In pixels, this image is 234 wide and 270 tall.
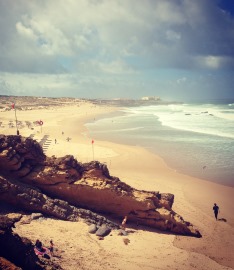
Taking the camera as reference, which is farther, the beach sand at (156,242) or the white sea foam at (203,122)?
the white sea foam at (203,122)

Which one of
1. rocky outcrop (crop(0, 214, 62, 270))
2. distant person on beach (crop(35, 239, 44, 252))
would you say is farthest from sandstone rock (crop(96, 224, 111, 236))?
rocky outcrop (crop(0, 214, 62, 270))

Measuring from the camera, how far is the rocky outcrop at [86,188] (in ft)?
43.4

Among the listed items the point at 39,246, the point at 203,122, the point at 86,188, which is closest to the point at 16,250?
the point at 39,246

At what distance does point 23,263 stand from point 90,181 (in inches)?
226

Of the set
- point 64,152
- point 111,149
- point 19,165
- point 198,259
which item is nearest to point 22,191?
point 19,165

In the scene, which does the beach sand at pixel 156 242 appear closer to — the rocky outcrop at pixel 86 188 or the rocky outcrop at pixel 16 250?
the rocky outcrop at pixel 86 188

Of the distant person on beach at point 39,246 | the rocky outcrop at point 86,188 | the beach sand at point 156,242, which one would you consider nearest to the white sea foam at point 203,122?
the beach sand at point 156,242

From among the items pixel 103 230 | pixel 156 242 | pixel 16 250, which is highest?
pixel 16 250

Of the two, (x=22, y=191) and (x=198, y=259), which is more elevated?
(x=22, y=191)

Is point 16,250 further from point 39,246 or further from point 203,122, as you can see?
point 203,122

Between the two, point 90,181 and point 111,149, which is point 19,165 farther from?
point 111,149

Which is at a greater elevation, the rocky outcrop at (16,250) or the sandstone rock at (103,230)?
the rocky outcrop at (16,250)

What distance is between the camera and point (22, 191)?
1235cm

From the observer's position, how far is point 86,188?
13336mm
